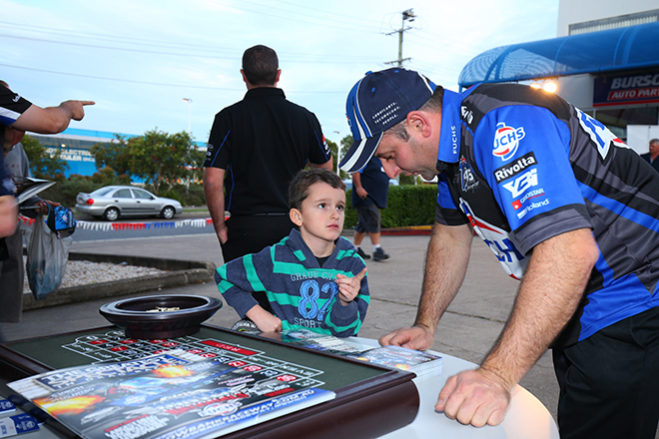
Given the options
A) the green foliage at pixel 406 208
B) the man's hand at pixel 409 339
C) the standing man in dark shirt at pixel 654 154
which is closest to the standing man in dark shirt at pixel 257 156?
the man's hand at pixel 409 339

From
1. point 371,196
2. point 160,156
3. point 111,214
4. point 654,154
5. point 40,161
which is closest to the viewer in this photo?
point 371,196

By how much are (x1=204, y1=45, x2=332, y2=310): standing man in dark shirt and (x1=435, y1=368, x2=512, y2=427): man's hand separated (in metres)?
2.34

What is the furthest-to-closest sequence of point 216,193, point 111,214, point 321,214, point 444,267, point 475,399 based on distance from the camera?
point 111,214 → point 216,193 → point 321,214 → point 444,267 → point 475,399

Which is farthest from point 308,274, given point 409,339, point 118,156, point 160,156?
point 118,156

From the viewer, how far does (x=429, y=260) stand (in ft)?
6.63

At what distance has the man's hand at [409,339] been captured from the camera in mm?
1649

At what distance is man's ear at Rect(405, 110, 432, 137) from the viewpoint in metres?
1.54

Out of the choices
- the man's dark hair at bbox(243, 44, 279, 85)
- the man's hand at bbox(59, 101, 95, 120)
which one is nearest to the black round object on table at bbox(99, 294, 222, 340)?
the man's hand at bbox(59, 101, 95, 120)

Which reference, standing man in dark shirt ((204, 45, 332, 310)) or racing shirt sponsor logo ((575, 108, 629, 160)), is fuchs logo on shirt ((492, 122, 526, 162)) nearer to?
racing shirt sponsor logo ((575, 108, 629, 160))

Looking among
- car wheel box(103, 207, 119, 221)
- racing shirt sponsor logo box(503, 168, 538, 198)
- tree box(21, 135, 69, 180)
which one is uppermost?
tree box(21, 135, 69, 180)

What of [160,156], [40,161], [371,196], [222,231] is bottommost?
[222,231]

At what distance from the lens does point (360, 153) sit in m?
1.67

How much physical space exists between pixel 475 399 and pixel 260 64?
2.88m

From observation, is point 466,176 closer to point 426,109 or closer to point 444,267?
point 426,109
